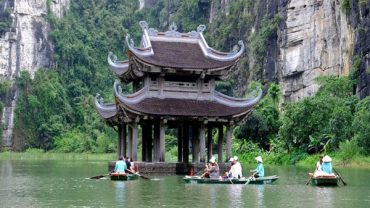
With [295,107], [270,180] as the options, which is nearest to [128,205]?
[270,180]

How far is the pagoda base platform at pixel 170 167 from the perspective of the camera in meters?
28.4

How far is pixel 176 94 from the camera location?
30.0 m

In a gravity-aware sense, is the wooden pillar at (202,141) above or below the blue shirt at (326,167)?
above

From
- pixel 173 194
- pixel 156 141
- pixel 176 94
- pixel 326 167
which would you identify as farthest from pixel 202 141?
pixel 173 194

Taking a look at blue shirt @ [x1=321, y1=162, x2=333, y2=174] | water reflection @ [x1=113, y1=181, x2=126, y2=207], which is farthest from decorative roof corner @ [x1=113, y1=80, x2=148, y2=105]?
blue shirt @ [x1=321, y1=162, x2=333, y2=174]

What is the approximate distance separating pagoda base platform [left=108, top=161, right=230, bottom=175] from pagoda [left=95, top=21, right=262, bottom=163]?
454 millimetres

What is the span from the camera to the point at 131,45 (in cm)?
2903

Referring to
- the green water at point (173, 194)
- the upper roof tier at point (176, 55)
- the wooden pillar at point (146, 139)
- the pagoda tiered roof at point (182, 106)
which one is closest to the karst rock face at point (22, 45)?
the wooden pillar at point (146, 139)

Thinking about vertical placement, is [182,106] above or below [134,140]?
above

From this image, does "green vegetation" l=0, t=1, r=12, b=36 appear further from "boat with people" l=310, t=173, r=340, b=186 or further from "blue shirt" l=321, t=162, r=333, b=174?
"boat with people" l=310, t=173, r=340, b=186

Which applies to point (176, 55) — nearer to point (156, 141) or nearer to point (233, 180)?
point (156, 141)

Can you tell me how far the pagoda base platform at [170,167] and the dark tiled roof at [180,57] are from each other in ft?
12.1

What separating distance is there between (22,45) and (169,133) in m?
30.6

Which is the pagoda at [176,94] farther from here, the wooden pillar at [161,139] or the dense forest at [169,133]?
the dense forest at [169,133]
